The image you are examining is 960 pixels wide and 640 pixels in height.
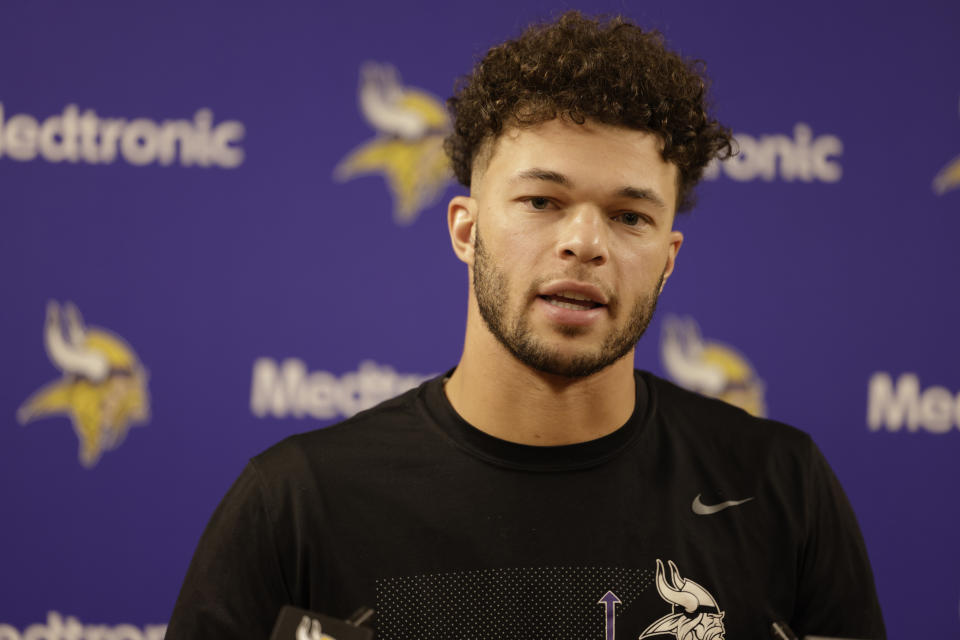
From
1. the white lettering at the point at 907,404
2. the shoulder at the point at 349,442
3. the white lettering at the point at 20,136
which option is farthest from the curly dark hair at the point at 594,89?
the white lettering at the point at 20,136

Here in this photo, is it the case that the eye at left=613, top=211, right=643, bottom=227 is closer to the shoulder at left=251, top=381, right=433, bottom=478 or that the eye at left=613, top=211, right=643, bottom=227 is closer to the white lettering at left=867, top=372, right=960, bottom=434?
the shoulder at left=251, top=381, right=433, bottom=478

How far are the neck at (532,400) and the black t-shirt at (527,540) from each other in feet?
0.07

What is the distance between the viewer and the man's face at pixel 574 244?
3.17 ft

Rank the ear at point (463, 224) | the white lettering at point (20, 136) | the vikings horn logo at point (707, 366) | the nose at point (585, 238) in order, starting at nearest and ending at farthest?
the nose at point (585, 238) < the ear at point (463, 224) < the white lettering at point (20, 136) < the vikings horn logo at point (707, 366)

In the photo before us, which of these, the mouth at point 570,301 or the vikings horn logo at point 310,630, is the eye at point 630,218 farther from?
the vikings horn logo at point 310,630

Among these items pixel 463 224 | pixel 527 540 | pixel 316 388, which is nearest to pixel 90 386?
pixel 316 388

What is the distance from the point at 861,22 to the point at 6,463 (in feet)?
7.18

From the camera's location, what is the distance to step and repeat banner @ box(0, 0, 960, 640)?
5.57ft

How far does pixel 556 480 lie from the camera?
1.01m

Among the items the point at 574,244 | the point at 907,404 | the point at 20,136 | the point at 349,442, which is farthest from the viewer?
the point at 907,404

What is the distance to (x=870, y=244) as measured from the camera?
1.79 meters

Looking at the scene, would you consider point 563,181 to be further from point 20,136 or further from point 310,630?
point 20,136

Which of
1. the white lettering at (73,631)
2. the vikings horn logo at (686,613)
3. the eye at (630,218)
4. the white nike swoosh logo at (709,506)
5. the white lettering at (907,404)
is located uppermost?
the eye at (630,218)

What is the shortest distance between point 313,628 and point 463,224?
600mm
